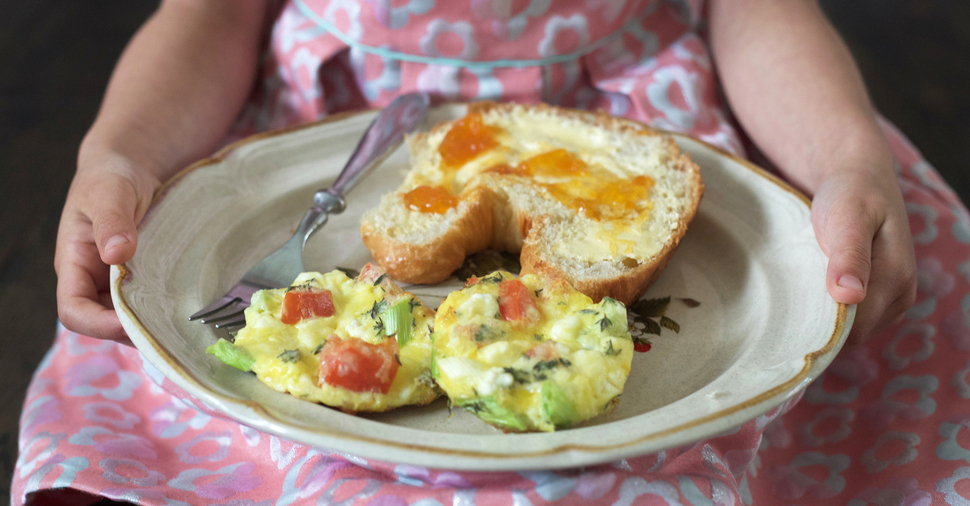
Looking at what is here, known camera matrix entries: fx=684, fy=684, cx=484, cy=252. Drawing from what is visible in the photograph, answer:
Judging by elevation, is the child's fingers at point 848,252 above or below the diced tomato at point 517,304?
below

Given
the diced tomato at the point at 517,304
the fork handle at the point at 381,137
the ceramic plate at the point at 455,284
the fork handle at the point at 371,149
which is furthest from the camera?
the fork handle at the point at 381,137

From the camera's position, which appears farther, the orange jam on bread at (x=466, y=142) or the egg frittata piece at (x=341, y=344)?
the orange jam on bread at (x=466, y=142)

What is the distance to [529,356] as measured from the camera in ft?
4.01

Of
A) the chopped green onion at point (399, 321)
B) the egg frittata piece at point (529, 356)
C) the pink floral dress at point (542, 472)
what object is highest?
the egg frittata piece at point (529, 356)

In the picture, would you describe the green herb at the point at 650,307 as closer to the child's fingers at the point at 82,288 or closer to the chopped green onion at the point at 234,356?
the chopped green onion at the point at 234,356

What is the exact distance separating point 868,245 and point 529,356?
907mm

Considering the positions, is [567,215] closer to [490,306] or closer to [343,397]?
[490,306]

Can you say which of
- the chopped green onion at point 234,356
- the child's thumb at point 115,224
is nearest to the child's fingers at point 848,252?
the chopped green onion at point 234,356

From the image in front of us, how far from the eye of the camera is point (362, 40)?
2258mm

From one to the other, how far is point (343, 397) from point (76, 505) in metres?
0.88

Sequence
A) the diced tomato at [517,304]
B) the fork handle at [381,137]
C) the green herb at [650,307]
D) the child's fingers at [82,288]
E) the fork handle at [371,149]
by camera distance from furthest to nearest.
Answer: the fork handle at [381,137], the fork handle at [371,149], the green herb at [650,307], the child's fingers at [82,288], the diced tomato at [517,304]

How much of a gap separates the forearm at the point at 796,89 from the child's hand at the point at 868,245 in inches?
6.1

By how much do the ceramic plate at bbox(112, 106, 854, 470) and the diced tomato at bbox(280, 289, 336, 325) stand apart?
0.14 meters

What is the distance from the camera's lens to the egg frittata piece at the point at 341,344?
1.27m
